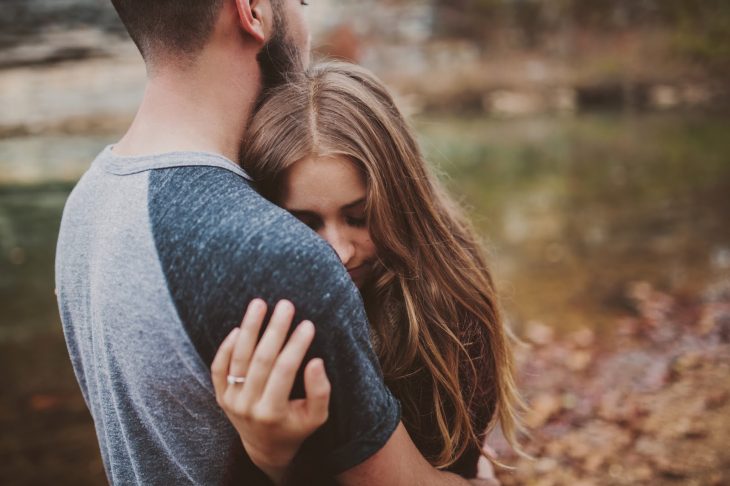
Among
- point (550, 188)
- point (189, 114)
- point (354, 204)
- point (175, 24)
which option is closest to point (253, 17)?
point (175, 24)

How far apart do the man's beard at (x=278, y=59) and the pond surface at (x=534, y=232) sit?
0.85 meters

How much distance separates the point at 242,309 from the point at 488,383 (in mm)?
966

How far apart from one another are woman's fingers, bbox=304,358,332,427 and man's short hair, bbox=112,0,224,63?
2.47 feet

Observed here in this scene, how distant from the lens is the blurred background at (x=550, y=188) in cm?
445

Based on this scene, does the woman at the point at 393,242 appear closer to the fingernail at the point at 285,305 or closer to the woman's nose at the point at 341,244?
the woman's nose at the point at 341,244

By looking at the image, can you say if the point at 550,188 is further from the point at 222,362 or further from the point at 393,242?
the point at 222,362

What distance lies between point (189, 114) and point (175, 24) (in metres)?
0.20

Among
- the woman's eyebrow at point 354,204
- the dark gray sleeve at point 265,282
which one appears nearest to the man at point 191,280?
the dark gray sleeve at point 265,282

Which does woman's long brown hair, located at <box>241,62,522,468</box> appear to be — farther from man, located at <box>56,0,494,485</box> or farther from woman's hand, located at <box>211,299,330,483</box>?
woman's hand, located at <box>211,299,330,483</box>

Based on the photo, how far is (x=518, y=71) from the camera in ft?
80.5

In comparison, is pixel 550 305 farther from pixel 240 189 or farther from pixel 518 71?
pixel 518 71

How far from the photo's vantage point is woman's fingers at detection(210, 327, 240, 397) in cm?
104

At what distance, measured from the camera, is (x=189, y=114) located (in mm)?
1334

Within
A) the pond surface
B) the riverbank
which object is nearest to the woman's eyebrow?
the pond surface
